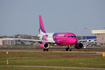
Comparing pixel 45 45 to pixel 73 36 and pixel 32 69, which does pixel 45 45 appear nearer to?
pixel 73 36

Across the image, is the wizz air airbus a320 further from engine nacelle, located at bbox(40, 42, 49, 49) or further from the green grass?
the green grass

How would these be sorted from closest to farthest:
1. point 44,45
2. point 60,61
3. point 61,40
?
point 60,61 < point 61,40 < point 44,45

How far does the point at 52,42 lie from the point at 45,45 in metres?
2.52

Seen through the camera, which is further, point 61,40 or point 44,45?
point 44,45

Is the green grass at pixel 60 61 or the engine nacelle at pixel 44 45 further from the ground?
the engine nacelle at pixel 44 45

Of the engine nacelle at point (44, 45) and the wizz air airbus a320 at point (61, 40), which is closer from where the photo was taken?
the wizz air airbus a320 at point (61, 40)

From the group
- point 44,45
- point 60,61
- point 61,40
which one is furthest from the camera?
point 44,45

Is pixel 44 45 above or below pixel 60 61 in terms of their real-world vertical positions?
above

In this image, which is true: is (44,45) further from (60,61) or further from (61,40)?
(60,61)

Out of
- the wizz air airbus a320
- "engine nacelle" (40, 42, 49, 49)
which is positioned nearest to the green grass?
the wizz air airbus a320

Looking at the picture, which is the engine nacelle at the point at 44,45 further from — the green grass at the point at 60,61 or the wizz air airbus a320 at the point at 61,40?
the green grass at the point at 60,61

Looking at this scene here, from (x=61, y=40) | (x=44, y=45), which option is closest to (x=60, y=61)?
(x=61, y=40)

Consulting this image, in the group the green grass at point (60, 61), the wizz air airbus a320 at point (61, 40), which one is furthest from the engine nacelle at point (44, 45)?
the green grass at point (60, 61)

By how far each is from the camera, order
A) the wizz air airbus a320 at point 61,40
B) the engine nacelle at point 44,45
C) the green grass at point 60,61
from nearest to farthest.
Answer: the green grass at point 60,61, the wizz air airbus a320 at point 61,40, the engine nacelle at point 44,45
